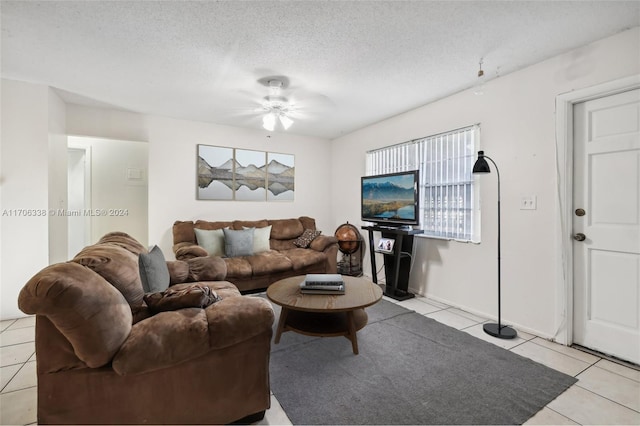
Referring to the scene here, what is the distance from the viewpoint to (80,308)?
3.81 ft

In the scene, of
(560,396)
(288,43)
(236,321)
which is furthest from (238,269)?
(560,396)

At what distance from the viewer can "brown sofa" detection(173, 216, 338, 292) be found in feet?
11.5

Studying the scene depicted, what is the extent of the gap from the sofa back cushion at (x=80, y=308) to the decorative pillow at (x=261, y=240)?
9.10 ft

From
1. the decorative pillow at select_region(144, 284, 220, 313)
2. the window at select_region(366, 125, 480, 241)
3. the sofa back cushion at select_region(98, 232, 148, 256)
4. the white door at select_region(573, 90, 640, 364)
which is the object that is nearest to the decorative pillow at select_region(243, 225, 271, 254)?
the sofa back cushion at select_region(98, 232, 148, 256)

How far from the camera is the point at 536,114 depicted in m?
2.52

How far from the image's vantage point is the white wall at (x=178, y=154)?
3.77 m

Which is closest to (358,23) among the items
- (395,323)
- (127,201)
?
(395,323)

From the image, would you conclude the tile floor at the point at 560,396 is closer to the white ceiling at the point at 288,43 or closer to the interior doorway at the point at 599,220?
the interior doorway at the point at 599,220

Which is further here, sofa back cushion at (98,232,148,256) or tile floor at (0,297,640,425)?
sofa back cushion at (98,232,148,256)

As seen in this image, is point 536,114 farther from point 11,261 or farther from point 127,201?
point 127,201

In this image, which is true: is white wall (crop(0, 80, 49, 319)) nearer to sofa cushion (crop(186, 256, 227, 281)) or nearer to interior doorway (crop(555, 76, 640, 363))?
sofa cushion (crop(186, 256, 227, 281))

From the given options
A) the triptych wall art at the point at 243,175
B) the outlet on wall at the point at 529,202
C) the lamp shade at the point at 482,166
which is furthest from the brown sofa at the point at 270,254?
the outlet on wall at the point at 529,202

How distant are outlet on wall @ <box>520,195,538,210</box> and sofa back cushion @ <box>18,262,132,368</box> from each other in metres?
3.09

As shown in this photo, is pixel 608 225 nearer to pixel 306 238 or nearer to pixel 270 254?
pixel 306 238
